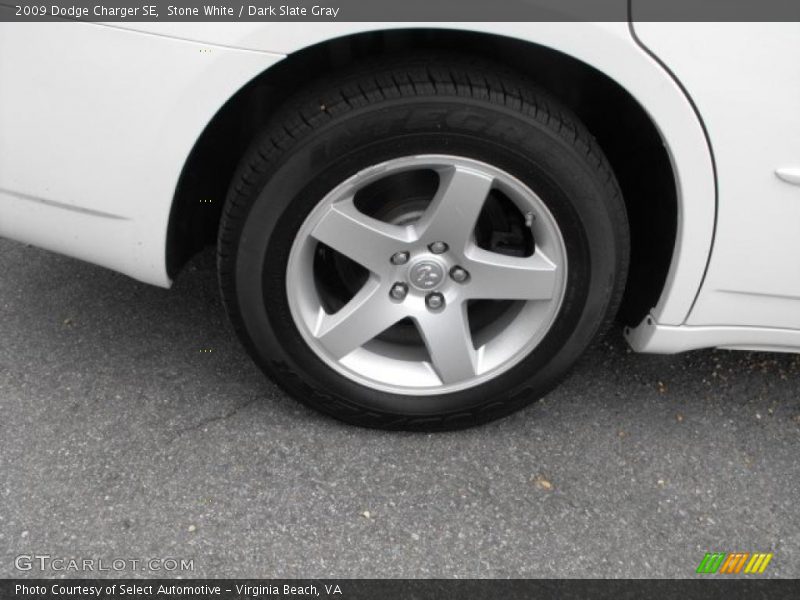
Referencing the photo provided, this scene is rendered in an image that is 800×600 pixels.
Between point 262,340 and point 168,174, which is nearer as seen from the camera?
point 168,174

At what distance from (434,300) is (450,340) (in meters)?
0.11

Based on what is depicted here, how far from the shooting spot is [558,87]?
6.12ft

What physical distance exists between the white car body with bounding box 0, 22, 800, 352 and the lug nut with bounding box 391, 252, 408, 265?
0.51 meters

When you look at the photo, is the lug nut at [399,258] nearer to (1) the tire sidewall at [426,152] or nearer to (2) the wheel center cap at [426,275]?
(2) the wheel center cap at [426,275]

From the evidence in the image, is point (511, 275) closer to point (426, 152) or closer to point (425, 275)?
point (425, 275)

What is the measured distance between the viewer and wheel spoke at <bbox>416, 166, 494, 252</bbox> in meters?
1.73

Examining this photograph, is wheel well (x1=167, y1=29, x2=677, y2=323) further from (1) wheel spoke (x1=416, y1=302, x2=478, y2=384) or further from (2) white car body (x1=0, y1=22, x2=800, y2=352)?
(1) wheel spoke (x1=416, y1=302, x2=478, y2=384)

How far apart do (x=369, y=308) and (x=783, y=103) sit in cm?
99

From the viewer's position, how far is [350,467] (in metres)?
1.98

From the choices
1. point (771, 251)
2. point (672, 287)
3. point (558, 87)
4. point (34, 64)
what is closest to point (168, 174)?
point (34, 64)
